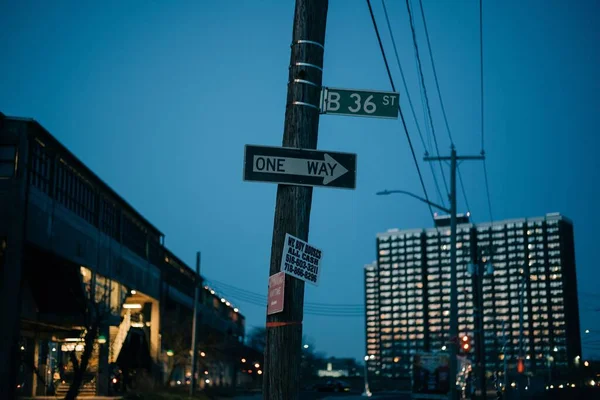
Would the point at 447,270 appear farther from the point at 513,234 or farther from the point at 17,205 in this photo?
the point at 17,205

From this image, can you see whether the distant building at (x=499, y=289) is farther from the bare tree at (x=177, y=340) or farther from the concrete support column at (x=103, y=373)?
the concrete support column at (x=103, y=373)

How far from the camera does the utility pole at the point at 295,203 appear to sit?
22.1ft

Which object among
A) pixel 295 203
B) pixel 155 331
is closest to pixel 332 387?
pixel 155 331

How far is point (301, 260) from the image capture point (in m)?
6.84

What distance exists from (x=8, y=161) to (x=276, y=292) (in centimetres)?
3054

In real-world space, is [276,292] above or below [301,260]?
below

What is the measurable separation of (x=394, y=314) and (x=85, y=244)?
5117 inches

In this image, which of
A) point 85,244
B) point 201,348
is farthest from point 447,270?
point 85,244

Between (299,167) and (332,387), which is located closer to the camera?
(299,167)

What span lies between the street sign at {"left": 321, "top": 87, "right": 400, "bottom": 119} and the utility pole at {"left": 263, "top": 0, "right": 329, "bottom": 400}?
0.37 ft

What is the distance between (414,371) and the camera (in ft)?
147

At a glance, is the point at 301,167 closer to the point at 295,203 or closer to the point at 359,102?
the point at 295,203

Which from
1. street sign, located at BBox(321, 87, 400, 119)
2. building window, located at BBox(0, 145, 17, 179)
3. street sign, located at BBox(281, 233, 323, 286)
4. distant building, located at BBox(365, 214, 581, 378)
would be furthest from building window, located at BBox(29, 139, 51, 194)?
distant building, located at BBox(365, 214, 581, 378)

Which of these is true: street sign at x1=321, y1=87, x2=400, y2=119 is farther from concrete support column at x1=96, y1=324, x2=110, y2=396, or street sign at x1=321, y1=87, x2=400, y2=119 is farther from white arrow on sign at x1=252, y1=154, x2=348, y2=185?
concrete support column at x1=96, y1=324, x2=110, y2=396
